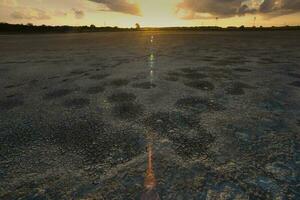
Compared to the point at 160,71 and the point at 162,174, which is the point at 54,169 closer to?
the point at 162,174

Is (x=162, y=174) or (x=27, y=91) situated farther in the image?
(x=27, y=91)

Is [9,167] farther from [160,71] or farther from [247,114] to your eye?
[160,71]

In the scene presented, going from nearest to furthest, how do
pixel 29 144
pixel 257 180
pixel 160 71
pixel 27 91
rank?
pixel 257 180, pixel 29 144, pixel 27 91, pixel 160 71

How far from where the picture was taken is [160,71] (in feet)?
23.0

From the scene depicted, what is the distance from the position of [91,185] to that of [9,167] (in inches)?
39.1

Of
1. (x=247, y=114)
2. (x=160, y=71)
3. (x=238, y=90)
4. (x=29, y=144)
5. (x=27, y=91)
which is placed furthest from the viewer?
(x=160, y=71)

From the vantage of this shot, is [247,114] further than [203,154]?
Yes

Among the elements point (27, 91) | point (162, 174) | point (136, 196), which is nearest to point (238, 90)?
point (162, 174)

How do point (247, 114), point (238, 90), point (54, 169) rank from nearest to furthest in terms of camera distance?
point (54, 169) < point (247, 114) < point (238, 90)

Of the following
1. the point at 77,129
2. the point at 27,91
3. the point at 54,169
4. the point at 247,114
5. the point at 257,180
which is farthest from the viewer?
the point at 27,91

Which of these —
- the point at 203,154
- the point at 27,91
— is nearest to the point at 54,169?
the point at 203,154

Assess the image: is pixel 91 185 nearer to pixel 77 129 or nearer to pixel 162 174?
pixel 162 174

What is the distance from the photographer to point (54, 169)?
93.3 inches

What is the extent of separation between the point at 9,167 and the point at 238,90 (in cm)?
424
